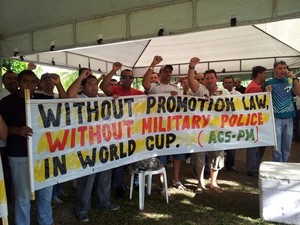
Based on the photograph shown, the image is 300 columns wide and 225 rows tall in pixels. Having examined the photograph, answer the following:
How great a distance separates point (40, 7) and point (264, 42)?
5.65 meters

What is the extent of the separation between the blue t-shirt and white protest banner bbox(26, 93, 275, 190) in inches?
5.9

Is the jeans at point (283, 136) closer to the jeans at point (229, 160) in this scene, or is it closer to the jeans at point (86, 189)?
the jeans at point (229, 160)

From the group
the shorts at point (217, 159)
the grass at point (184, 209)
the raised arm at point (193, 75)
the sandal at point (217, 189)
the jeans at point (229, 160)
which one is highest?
the raised arm at point (193, 75)

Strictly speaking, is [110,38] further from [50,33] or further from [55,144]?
[55,144]

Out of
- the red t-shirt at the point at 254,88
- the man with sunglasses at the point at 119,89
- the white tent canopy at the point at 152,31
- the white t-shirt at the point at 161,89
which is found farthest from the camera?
the red t-shirt at the point at 254,88

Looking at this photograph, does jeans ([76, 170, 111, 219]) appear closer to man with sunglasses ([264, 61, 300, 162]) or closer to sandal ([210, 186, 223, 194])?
sandal ([210, 186, 223, 194])

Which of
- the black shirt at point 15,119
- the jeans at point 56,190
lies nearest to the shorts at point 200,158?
the jeans at point 56,190

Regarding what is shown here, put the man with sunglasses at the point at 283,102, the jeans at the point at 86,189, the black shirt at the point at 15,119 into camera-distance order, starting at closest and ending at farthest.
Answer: the black shirt at the point at 15,119 → the jeans at the point at 86,189 → the man with sunglasses at the point at 283,102

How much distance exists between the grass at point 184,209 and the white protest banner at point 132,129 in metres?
0.68

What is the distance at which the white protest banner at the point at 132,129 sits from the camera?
279 cm

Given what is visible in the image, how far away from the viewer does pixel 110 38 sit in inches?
185

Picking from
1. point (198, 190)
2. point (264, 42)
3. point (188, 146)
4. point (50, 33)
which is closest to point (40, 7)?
point (50, 33)

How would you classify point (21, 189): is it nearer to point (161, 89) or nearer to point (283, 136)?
point (161, 89)

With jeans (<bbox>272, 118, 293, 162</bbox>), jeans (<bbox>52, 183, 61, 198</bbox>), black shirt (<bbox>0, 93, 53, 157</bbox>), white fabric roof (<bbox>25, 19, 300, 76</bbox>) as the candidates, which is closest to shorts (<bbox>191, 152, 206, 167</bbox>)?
jeans (<bbox>272, 118, 293, 162</bbox>)
